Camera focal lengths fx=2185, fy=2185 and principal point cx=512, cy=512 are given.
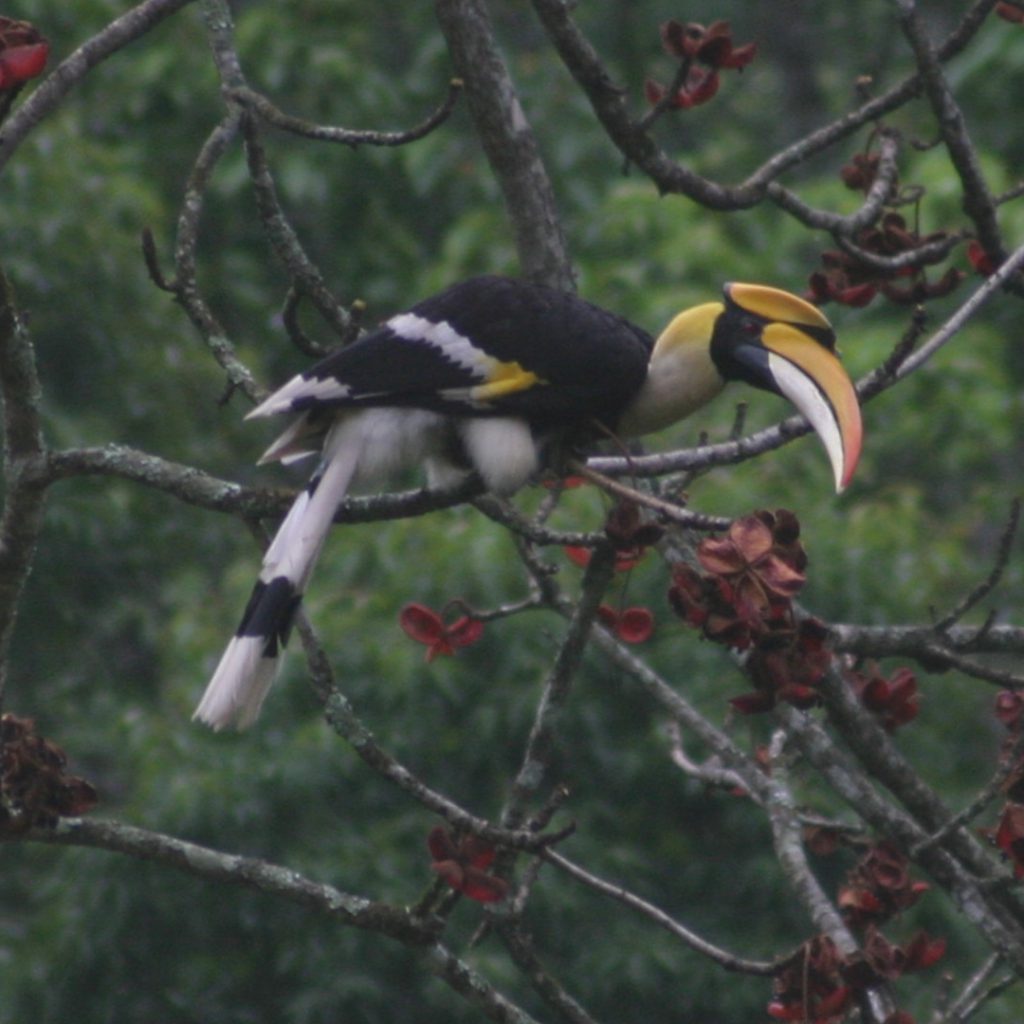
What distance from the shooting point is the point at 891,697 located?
309 centimetres

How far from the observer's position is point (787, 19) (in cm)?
1107

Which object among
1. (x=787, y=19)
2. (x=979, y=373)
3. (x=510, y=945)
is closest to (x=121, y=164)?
(x=979, y=373)

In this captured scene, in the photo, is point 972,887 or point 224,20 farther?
point 224,20

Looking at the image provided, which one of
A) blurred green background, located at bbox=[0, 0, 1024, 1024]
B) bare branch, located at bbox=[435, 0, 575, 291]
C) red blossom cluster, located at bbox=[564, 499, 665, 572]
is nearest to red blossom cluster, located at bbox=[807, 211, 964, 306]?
blurred green background, located at bbox=[0, 0, 1024, 1024]

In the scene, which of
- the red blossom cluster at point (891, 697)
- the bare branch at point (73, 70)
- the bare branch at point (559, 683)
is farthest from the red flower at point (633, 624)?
the bare branch at point (73, 70)

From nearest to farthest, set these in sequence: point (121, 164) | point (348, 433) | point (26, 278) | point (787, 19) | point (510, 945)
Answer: point (510, 945), point (348, 433), point (26, 278), point (121, 164), point (787, 19)

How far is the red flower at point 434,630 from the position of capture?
313 centimetres

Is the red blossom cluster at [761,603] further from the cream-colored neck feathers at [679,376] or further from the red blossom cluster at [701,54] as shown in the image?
the red blossom cluster at [701,54]

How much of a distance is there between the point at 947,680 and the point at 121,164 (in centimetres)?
367

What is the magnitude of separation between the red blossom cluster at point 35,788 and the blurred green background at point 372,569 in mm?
1436

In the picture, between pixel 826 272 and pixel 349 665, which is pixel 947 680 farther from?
pixel 826 272

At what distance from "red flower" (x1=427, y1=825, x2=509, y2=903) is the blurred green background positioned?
118cm

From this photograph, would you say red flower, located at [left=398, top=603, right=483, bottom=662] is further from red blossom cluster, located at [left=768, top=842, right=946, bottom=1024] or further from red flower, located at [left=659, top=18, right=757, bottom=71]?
red flower, located at [left=659, top=18, right=757, bottom=71]

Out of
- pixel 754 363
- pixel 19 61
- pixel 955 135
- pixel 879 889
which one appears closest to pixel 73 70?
pixel 19 61
